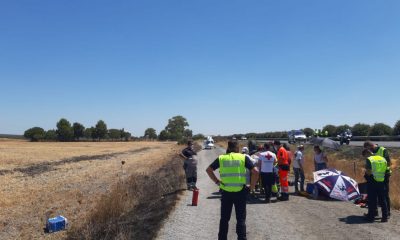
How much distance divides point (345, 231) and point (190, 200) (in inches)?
237

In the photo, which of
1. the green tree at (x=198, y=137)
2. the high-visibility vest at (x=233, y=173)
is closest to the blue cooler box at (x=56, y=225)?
the high-visibility vest at (x=233, y=173)

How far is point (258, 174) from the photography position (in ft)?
28.3

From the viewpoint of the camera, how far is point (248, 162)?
836 cm

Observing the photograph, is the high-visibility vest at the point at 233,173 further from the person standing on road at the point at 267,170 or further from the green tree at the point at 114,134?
the green tree at the point at 114,134

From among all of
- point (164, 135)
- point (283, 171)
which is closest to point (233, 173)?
point (283, 171)

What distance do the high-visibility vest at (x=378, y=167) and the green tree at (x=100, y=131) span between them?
173m

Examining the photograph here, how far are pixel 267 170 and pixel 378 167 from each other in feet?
13.5

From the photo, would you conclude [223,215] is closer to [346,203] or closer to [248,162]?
[248,162]

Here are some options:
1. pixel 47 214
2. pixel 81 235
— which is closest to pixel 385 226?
pixel 81 235

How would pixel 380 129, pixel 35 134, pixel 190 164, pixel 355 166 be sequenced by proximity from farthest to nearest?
pixel 35 134 → pixel 380 129 → pixel 355 166 → pixel 190 164

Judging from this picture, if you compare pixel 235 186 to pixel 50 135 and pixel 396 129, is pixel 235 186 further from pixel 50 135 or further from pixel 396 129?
pixel 50 135

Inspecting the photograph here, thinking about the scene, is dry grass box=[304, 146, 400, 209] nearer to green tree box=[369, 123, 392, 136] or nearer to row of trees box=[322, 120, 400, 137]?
row of trees box=[322, 120, 400, 137]

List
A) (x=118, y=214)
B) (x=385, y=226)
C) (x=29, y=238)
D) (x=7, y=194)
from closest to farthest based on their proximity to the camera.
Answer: (x=385, y=226), (x=29, y=238), (x=118, y=214), (x=7, y=194)

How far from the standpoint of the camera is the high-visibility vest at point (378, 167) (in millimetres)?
11062
